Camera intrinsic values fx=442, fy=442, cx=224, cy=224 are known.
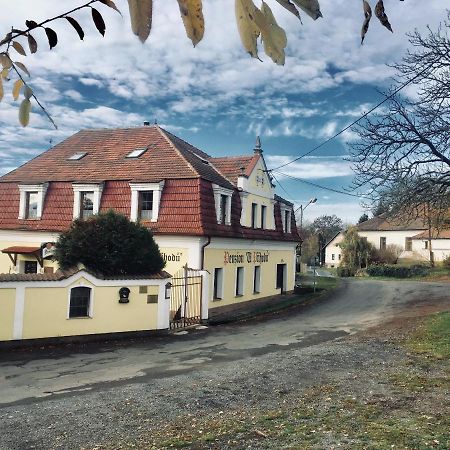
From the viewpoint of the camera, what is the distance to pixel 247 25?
45.8 inches

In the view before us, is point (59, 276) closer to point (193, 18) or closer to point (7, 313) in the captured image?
point (7, 313)

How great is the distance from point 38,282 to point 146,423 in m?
7.95

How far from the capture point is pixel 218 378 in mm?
9602

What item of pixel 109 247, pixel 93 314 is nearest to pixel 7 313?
pixel 93 314

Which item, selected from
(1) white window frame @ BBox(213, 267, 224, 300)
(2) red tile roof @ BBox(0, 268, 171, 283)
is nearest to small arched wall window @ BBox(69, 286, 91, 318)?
(2) red tile roof @ BBox(0, 268, 171, 283)

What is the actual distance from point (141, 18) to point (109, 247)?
14.9 metres

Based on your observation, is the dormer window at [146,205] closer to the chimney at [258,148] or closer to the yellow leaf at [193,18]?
the chimney at [258,148]

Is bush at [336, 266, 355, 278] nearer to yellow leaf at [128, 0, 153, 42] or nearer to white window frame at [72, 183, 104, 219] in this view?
white window frame at [72, 183, 104, 219]

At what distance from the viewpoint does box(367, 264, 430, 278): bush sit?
152 feet

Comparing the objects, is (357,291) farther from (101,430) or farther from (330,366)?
(101,430)

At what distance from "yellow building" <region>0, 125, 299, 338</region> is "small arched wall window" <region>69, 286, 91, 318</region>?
4.09 meters

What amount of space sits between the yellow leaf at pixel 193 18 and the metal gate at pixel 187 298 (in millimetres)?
16946

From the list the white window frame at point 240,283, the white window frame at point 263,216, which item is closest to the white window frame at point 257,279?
the white window frame at point 240,283

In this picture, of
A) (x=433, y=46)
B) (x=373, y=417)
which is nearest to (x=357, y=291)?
(x=433, y=46)
